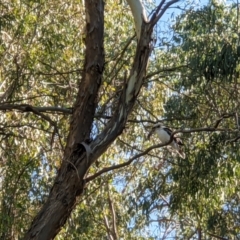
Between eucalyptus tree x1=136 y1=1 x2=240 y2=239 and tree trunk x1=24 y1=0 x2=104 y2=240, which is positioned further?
eucalyptus tree x1=136 y1=1 x2=240 y2=239

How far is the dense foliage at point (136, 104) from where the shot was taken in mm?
4703

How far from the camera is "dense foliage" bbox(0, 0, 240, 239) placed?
185 inches

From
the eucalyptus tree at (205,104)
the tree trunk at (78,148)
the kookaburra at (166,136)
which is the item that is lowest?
the tree trunk at (78,148)

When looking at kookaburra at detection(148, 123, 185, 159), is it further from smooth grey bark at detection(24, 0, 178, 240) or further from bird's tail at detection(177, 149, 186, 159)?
smooth grey bark at detection(24, 0, 178, 240)

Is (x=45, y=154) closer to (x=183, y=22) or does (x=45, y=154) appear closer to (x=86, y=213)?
(x=86, y=213)

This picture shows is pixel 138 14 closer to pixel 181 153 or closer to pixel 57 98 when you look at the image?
pixel 57 98

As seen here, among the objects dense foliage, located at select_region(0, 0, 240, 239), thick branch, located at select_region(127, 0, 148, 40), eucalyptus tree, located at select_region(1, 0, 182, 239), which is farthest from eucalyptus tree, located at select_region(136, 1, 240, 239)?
thick branch, located at select_region(127, 0, 148, 40)

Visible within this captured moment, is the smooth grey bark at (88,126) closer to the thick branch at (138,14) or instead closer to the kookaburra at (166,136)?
the thick branch at (138,14)

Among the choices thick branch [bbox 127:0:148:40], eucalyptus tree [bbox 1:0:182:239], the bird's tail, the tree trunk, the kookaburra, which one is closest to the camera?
the tree trunk

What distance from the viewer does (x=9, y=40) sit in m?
5.57

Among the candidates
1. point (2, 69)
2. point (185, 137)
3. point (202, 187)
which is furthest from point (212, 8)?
point (2, 69)

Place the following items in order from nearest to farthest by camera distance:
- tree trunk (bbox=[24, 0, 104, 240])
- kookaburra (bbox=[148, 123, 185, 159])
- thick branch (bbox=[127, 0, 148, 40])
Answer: tree trunk (bbox=[24, 0, 104, 240]), thick branch (bbox=[127, 0, 148, 40]), kookaburra (bbox=[148, 123, 185, 159])

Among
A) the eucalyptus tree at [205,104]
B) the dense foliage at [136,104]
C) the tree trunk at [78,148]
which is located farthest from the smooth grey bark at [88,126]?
the eucalyptus tree at [205,104]

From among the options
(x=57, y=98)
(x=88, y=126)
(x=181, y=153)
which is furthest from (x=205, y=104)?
(x=88, y=126)
